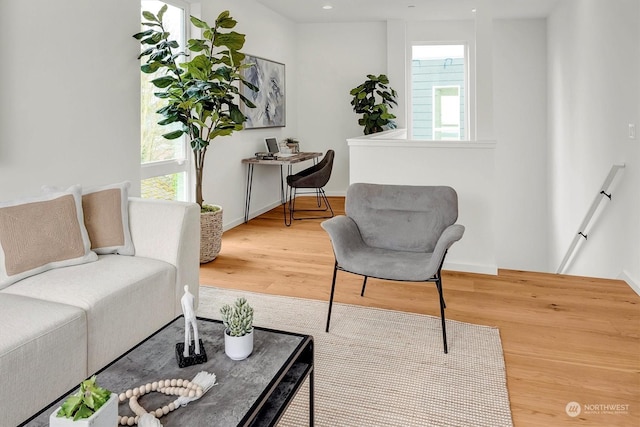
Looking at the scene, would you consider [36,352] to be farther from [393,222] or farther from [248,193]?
[248,193]

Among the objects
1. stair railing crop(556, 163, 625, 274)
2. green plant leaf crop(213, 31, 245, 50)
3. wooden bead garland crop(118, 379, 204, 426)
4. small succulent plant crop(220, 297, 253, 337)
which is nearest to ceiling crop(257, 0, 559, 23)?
green plant leaf crop(213, 31, 245, 50)

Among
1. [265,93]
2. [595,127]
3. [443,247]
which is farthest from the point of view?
[265,93]

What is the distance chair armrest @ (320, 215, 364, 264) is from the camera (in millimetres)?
2561

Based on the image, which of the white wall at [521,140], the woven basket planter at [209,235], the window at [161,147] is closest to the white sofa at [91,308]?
the woven basket planter at [209,235]

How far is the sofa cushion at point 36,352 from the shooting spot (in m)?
1.50

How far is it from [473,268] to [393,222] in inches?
44.7

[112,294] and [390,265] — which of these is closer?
[112,294]

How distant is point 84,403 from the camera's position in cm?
100

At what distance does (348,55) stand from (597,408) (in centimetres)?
622

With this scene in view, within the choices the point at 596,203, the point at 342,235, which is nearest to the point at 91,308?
the point at 342,235

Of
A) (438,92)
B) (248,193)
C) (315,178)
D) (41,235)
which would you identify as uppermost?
(438,92)

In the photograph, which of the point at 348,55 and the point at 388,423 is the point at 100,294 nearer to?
the point at 388,423

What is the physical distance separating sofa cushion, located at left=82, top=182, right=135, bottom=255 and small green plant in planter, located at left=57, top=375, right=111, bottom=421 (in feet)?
5.04

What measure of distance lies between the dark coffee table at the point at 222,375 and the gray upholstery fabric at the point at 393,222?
1032 millimetres
